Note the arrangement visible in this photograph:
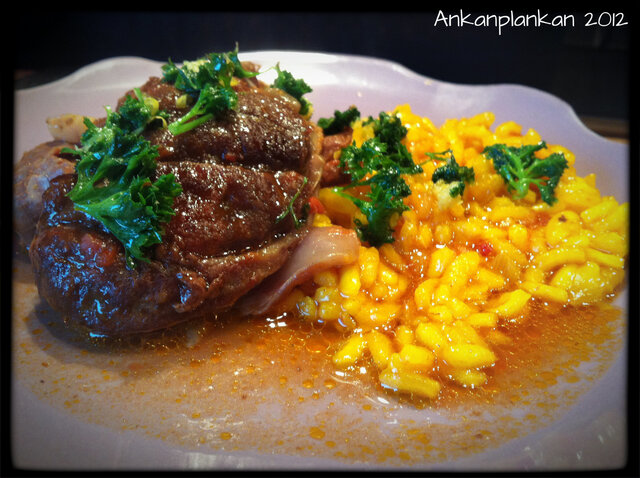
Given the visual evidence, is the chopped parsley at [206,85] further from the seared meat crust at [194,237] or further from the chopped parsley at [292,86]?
the chopped parsley at [292,86]

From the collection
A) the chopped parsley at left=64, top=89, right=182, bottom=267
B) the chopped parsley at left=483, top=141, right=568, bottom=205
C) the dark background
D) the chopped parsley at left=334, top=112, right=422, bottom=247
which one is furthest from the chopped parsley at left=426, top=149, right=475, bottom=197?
the dark background

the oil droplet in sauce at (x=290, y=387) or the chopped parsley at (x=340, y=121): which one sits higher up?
the chopped parsley at (x=340, y=121)

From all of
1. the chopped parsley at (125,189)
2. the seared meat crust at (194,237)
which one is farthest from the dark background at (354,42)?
the chopped parsley at (125,189)

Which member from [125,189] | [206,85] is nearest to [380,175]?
[206,85]

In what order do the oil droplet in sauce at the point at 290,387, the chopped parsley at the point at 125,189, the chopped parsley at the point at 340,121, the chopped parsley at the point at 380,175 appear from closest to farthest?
the oil droplet in sauce at the point at 290,387
the chopped parsley at the point at 125,189
the chopped parsley at the point at 380,175
the chopped parsley at the point at 340,121

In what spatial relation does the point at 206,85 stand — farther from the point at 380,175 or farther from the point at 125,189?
the point at 380,175

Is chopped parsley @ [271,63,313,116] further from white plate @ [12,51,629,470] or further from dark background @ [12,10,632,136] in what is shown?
dark background @ [12,10,632,136]

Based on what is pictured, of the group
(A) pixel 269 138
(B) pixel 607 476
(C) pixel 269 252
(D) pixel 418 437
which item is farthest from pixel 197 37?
(B) pixel 607 476

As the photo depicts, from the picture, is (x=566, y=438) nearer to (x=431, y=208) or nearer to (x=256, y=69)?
(x=431, y=208)

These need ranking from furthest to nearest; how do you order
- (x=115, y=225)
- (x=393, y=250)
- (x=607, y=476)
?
(x=393, y=250) < (x=115, y=225) < (x=607, y=476)
